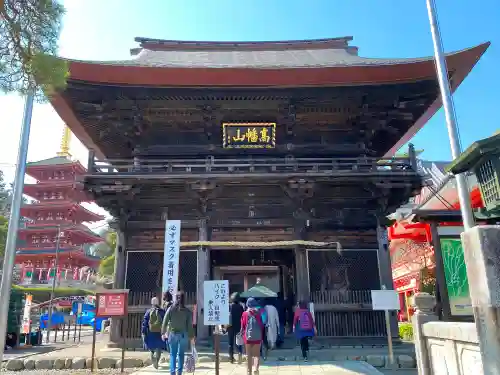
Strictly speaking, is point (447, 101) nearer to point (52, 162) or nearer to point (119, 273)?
point (119, 273)

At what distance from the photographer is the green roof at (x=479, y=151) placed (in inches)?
155

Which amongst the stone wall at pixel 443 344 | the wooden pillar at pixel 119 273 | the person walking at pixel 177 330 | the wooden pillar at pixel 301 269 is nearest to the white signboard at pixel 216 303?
the person walking at pixel 177 330

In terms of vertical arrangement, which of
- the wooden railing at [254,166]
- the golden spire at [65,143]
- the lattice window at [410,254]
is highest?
the golden spire at [65,143]

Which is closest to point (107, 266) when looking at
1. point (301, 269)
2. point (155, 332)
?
point (301, 269)

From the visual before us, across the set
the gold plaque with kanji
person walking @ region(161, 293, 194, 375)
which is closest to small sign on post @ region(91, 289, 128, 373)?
person walking @ region(161, 293, 194, 375)

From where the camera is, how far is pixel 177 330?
7320 mm

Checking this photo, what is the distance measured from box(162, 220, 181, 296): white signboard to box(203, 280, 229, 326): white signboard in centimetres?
281

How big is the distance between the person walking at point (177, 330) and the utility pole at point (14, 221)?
3.87 metres

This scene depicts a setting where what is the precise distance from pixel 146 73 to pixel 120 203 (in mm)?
3836

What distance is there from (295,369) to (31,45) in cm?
768

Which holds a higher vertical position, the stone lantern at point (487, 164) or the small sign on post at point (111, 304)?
the stone lantern at point (487, 164)

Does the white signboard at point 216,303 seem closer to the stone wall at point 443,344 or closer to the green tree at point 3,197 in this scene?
the stone wall at point 443,344

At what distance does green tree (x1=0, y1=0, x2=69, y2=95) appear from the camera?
17.6ft

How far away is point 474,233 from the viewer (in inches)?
136
